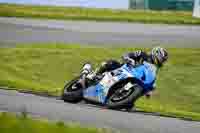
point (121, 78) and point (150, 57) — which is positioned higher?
point (150, 57)

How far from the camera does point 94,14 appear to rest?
31.5 metres

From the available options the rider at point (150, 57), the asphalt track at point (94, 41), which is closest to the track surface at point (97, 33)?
the asphalt track at point (94, 41)

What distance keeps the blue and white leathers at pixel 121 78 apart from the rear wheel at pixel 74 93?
0.11m

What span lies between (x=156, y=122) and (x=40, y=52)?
11.2m

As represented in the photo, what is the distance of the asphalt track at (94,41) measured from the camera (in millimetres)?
9516

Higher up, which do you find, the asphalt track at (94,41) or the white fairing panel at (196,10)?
the white fairing panel at (196,10)

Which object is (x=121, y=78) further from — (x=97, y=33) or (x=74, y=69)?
(x=97, y=33)

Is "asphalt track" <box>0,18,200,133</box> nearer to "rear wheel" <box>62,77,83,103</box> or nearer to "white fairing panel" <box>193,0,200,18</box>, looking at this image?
"rear wheel" <box>62,77,83,103</box>

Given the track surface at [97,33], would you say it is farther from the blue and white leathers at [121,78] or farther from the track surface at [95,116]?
the track surface at [95,116]

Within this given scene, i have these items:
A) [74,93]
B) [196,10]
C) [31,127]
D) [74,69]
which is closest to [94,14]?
[196,10]

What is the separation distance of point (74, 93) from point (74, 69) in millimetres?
7283

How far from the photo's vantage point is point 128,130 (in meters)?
8.87

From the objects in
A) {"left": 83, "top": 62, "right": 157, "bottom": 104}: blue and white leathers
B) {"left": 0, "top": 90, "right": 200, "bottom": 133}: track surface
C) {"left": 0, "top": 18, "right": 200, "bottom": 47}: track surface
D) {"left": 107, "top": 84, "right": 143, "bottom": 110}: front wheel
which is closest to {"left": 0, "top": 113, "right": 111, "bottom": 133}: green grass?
{"left": 0, "top": 90, "right": 200, "bottom": 133}: track surface

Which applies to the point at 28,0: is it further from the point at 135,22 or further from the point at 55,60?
the point at 55,60
